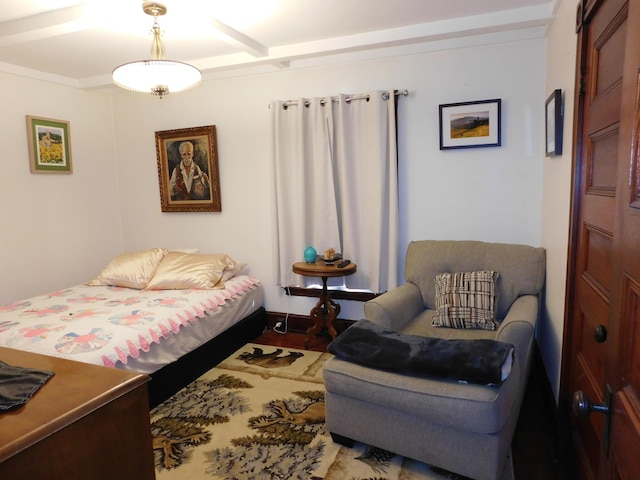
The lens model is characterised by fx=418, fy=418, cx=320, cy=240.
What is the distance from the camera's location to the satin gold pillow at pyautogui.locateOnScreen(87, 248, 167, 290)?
138 inches

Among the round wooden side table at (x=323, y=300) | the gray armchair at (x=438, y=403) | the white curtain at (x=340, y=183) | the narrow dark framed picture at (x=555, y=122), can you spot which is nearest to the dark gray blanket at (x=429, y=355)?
the gray armchair at (x=438, y=403)

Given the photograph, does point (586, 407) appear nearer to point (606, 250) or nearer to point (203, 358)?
point (606, 250)

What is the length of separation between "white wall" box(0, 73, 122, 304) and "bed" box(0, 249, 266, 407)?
546 millimetres

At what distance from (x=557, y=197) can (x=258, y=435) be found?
213cm

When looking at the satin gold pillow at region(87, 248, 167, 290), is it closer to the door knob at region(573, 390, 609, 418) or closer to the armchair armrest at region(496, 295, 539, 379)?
the armchair armrest at region(496, 295, 539, 379)

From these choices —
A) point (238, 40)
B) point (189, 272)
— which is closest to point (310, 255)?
point (189, 272)

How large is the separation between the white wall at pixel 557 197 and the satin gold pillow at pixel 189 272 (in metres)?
2.38

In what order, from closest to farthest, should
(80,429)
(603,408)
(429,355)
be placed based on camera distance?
(603,408) < (80,429) < (429,355)

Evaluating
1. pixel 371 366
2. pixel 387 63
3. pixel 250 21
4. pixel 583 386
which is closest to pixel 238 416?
pixel 371 366

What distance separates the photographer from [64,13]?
97.7 inches

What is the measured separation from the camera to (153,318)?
2.67 metres

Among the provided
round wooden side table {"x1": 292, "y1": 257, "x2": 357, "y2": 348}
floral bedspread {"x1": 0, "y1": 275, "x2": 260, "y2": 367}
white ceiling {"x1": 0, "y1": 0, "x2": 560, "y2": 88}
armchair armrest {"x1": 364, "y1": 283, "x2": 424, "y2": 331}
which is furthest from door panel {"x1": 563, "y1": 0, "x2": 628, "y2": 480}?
floral bedspread {"x1": 0, "y1": 275, "x2": 260, "y2": 367}

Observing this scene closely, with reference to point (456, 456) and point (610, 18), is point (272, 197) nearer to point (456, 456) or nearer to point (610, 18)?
point (456, 456)

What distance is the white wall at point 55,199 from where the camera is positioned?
138 inches
